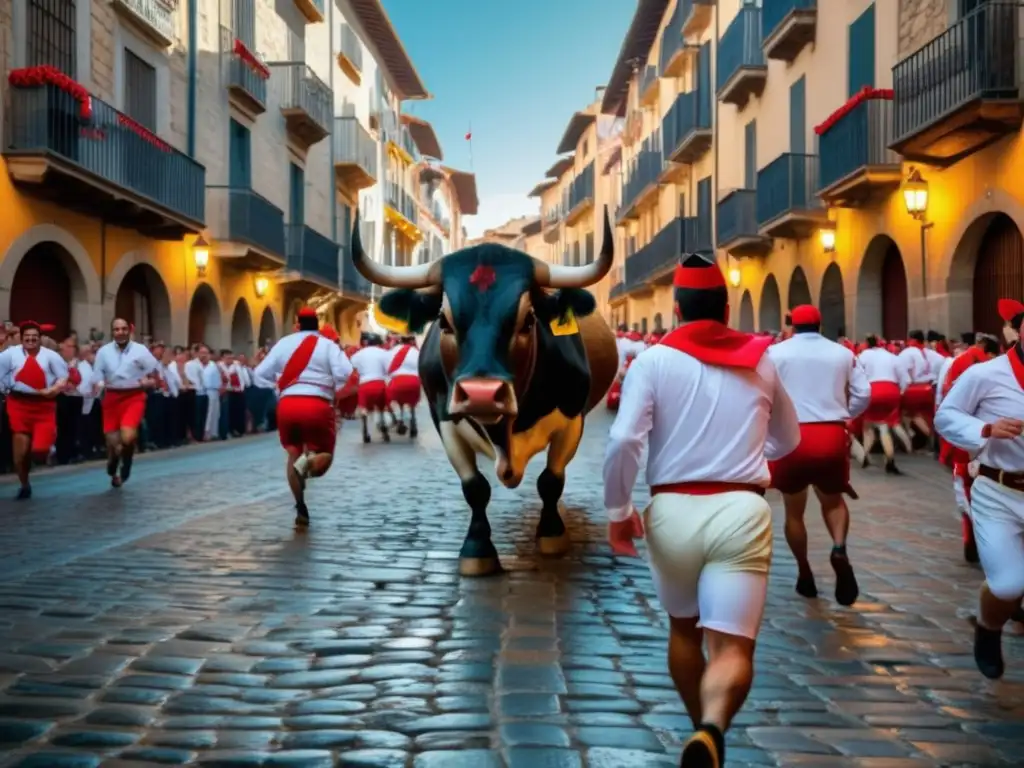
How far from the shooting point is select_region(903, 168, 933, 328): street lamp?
17.8m

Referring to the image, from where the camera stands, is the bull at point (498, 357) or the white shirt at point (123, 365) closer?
the bull at point (498, 357)

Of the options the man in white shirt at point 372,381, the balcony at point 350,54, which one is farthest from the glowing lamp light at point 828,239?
the balcony at point 350,54

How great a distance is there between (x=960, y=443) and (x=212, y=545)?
5.27 m

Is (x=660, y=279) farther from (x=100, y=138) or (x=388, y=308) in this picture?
(x=388, y=308)

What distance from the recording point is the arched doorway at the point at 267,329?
1220 inches

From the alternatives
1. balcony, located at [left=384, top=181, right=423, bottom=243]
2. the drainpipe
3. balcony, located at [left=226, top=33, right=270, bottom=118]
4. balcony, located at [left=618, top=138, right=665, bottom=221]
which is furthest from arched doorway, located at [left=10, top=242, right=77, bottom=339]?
balcony, located at [left=384, top=181, right=423, bottom=243]

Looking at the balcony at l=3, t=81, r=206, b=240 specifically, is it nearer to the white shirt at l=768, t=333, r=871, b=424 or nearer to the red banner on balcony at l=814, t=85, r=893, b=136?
the red banner on balcony at l=814, t=85, r=893, b=136

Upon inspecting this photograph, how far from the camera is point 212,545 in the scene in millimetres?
8688

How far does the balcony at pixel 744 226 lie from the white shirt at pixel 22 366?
55.9 ft

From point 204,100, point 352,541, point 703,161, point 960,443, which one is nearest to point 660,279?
point 703,161

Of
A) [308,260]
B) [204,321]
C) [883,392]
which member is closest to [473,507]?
[883,392]

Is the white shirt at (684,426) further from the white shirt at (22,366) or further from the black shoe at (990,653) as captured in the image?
the white shirt at (22,366)

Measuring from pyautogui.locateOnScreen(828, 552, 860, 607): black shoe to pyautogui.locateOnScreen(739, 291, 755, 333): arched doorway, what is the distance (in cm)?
2331

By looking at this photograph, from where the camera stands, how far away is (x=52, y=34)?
61.2ft
